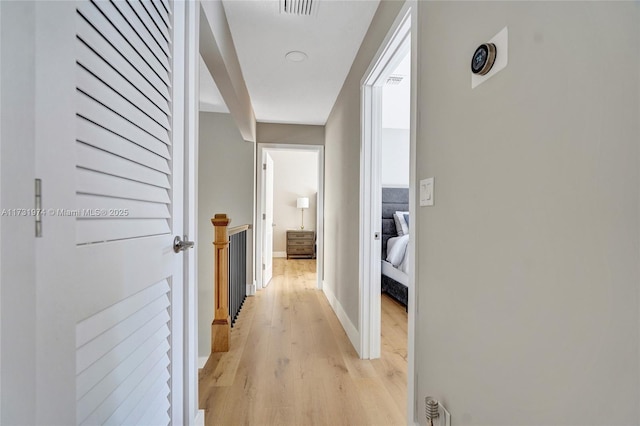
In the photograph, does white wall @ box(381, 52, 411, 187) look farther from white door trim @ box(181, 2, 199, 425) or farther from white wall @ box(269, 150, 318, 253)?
white door trim @ box(181, 2, 199, 425)

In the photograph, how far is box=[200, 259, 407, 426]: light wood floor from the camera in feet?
5.05

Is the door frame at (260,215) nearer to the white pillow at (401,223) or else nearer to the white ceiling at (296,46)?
the white ceiling at (296,46)

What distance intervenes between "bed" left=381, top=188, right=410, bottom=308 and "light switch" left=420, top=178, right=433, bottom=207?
62.4 inches

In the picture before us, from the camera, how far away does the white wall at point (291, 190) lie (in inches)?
300

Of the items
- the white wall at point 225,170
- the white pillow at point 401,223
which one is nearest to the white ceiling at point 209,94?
the white wall at point 225,170

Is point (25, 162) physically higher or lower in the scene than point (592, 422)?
higher

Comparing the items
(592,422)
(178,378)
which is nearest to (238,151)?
(178,378)

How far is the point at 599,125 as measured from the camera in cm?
55

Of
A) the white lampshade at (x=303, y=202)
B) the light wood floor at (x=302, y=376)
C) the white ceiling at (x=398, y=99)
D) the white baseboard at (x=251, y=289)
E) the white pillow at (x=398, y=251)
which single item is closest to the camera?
the light wood floor at (x=302, y=376)

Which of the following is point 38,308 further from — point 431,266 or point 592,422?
point 431,266

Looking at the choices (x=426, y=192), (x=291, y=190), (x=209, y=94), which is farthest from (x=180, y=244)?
(x=291, y=190)

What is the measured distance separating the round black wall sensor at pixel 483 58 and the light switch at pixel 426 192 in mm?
415

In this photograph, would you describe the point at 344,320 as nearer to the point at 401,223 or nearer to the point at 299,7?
the point at 401,223

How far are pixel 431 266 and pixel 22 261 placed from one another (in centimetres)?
116
